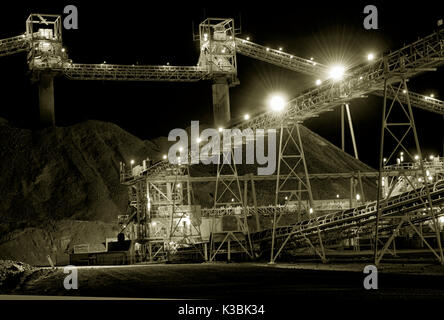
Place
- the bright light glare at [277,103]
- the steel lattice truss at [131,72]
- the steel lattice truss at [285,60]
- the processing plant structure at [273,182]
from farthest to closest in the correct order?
1. the steel lattice truss at [285,60]
2. the steel lattice truss at [131,72]
3. the bright light glare at [277,103]
4. the processing plant structure at [273,182]

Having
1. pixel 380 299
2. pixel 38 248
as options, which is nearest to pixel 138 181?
pixel 38 248

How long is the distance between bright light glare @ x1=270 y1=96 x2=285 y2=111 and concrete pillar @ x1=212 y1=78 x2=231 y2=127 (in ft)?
92.5

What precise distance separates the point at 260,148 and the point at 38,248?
34.3m

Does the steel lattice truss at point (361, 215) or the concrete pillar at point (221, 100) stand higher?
the concrete pillar at point (221, 100)

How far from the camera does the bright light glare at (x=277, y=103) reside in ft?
105

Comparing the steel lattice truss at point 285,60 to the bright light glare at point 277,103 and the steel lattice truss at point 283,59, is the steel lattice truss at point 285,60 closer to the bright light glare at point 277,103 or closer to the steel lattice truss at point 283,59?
the steel lattice truss at point 283,59

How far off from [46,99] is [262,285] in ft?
146

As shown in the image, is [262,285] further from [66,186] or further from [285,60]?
[285,60]

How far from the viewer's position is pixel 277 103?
32.2 meters

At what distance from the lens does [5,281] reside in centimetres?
2683

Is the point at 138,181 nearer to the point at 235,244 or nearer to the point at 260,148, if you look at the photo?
the point at 235,244

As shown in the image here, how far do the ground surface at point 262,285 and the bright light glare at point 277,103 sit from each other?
26.1ft

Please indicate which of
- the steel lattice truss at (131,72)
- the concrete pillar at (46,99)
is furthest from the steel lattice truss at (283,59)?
the concrete pillar at (46,99)

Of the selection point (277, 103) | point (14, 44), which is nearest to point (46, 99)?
point (14, 44)
